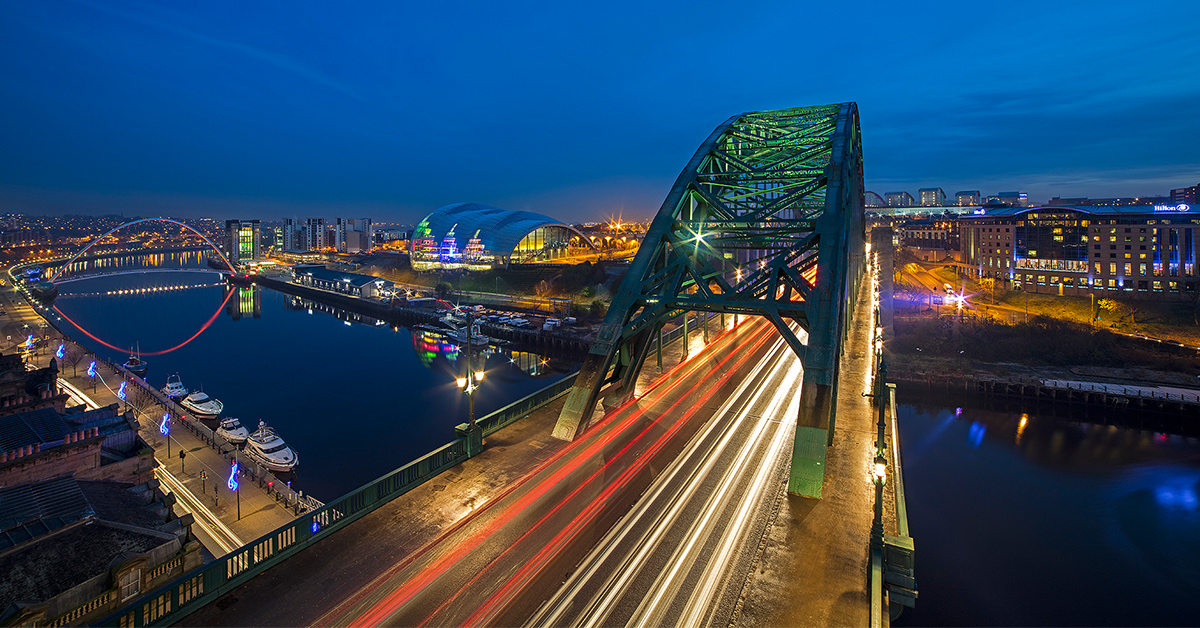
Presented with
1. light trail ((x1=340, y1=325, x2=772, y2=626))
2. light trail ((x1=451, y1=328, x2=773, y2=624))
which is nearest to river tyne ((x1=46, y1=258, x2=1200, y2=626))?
light trail ((x1=451, y1=328, x2=773, y2=624))

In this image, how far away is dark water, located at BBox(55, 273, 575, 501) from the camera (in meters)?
33.7

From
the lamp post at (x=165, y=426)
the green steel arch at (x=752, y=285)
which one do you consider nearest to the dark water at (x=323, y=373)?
the lamp post at (x=165, y=426)

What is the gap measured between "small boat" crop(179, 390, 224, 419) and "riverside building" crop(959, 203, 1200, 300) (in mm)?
95061

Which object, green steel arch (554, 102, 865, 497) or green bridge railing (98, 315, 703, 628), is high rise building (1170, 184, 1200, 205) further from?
green bridge railing (98, 315, 703, 628)

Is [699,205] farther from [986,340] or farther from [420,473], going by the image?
[986,340]

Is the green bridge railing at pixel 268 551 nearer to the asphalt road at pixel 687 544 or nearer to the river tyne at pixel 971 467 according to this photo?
the asphalt road at pixel 687 544

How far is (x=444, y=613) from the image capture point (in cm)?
1015

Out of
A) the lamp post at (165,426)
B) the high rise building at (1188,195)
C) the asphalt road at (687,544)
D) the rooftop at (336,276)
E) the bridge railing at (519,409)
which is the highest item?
the high rise building at (1188,195)

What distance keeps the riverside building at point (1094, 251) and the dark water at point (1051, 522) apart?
143ft

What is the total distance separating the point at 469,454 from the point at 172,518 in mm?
9641

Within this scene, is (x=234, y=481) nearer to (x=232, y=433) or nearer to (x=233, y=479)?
(x=233, y=479)

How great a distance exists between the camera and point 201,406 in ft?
125

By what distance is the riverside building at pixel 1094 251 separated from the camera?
67.0 metres

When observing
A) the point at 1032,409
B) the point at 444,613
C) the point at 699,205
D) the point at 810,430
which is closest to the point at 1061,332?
the point at 1032,409
